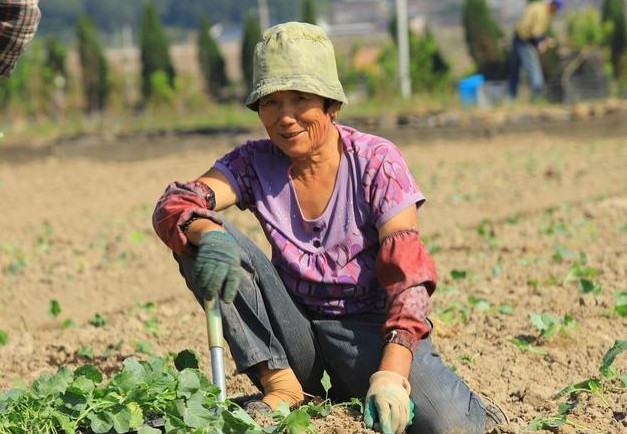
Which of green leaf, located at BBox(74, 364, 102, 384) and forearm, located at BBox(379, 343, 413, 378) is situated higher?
green leaf, located at BBox(74, 364, 102, 384)

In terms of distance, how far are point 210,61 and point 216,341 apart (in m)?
26.6

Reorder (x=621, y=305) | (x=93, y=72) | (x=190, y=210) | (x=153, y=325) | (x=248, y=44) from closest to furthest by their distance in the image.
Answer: (x=190, y=210)
(x=621, y=305)
(x=153, y=325)
(x=93, y=72)
(x=248, y=44)

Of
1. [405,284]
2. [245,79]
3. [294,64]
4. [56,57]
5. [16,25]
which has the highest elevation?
[16,25]

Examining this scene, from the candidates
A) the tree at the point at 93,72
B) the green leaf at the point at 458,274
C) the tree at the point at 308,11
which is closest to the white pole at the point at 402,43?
the tree at the point at 308,11

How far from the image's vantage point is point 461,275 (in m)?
5.51

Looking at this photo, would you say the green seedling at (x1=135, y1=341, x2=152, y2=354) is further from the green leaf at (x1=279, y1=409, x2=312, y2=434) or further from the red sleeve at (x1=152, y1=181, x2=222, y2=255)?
the green leaf at (x1=279, y1=409, x2=312, y2=434)

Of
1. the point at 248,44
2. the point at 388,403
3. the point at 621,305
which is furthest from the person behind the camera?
the point at 248,44

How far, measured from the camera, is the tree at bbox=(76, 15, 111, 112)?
27562 mm

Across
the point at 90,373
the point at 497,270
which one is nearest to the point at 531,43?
the point at 497,270

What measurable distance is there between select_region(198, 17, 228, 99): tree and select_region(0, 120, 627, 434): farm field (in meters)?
16.5

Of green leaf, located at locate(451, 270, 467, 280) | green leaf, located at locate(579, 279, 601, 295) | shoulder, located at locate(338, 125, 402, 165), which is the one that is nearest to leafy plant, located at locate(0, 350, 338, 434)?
shoulder, located at locate(338, 125, 402, 165)

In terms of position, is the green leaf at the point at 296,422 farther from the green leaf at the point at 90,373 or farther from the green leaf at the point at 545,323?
the green leaf at the point at 545,323

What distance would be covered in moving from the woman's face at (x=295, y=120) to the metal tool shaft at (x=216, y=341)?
50 centimetres

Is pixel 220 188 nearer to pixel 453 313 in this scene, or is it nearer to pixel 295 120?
pixel 295 120
